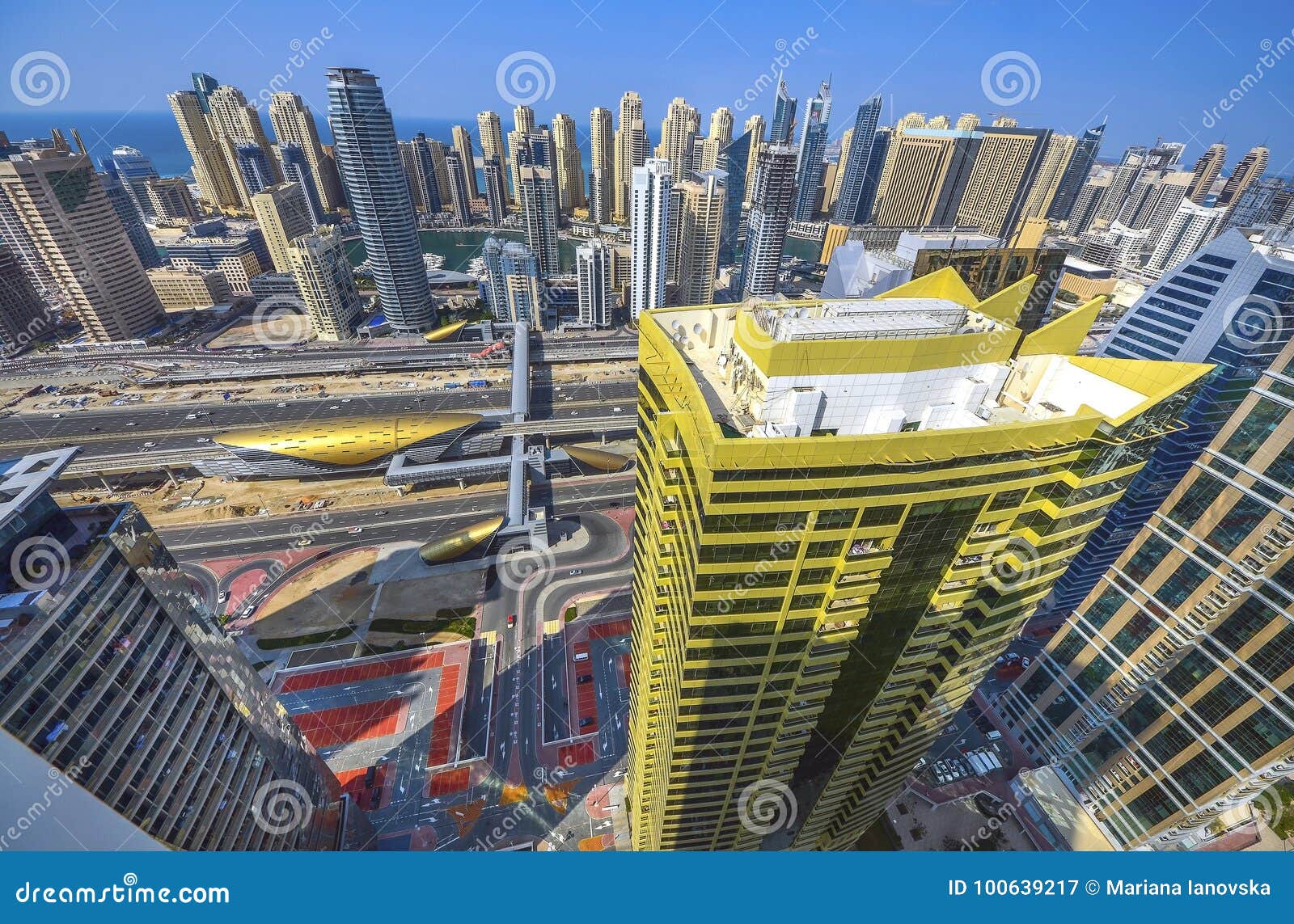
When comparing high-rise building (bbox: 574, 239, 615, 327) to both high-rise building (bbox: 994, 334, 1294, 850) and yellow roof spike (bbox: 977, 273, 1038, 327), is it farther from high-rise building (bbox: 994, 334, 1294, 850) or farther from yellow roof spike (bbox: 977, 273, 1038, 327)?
high-rise building (bbox: 994, 334, 1294, 850)

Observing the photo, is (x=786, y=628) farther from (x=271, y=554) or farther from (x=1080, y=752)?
(x=271, y=554)

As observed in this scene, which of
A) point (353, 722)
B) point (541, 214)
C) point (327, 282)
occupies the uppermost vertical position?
point (541, 214)

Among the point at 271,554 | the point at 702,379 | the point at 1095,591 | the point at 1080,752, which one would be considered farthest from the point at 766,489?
the point at 271,554

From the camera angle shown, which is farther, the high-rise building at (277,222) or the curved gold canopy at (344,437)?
the high-rise building at (277,222)

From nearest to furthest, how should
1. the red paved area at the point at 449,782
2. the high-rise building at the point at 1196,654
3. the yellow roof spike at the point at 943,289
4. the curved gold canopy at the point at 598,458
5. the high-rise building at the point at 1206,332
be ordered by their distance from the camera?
the yellow roof spike at the point at 943,289 → the high-rise building at the point at 1196,654 → the high-rise building at the point at 1206,332 → the red paved area at the point at 449,782 → the curved gold canopy at the point at 598,458

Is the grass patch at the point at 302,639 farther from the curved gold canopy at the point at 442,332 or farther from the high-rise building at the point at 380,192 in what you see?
the high-rise building at the point at 380,192

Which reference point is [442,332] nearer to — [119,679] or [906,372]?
[119,679]

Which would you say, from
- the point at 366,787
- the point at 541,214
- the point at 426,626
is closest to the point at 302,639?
the point at 426,626

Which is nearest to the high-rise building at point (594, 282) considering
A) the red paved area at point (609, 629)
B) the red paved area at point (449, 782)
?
the red paved area at point (609, 629)
